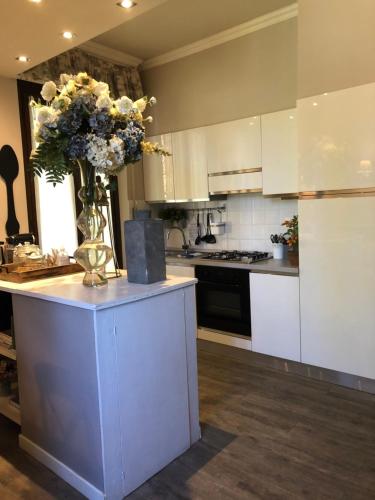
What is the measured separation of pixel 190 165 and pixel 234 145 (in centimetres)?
54

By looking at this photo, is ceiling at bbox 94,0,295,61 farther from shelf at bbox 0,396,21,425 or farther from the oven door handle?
shelf at bbox 0,396,21,425

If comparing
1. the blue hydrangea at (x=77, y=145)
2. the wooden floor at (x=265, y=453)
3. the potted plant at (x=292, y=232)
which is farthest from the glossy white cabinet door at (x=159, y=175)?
the blue hydrangea at (x=77, y=145)

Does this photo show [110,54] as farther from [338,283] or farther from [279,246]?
[338,283]

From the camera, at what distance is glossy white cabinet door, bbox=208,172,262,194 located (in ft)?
11.6

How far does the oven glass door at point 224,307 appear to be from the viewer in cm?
354

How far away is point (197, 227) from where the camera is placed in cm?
452

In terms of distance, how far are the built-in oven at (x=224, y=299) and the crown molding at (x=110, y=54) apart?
7.38ft

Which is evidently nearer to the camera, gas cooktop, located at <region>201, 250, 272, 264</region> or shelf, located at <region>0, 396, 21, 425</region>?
shelf, located at <region>0, 396, 21, 425</region>

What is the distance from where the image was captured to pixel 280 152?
334cm

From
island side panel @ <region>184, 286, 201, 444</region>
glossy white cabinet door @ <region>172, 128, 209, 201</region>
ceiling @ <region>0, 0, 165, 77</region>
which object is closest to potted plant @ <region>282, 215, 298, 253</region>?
glossy white cabinet door @ <region>172, 128, 209, 201</region>

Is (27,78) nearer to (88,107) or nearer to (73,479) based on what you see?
(88,107)

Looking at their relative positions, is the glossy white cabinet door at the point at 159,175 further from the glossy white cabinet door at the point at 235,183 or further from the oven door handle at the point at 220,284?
the oven door handle at the point at 220,284

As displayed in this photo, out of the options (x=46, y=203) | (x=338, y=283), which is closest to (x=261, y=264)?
(x=338, y=283)

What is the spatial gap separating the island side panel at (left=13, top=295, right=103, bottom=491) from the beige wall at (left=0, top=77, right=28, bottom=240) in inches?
60.7
